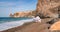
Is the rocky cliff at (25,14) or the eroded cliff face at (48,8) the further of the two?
the eroded cliff face at (48,8)

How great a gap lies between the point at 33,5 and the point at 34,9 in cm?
14

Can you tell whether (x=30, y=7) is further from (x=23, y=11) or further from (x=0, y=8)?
(x=0, y=8)

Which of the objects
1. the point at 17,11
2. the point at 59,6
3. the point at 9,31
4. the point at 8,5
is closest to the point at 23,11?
the point at 17,11

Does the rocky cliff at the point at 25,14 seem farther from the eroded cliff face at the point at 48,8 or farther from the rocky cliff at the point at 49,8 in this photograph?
Answer: the eroded cliff face at the point at 48,8

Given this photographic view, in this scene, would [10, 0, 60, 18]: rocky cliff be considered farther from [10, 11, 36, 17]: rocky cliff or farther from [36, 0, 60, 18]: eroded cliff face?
[10, 11, 36, 17]: rocky cliff

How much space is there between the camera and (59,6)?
654cm

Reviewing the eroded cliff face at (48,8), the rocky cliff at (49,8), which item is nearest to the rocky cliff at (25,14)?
the rocky cliff at (49,8)

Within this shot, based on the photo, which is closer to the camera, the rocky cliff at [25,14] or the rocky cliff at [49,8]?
the rocky cliff at [25,14]

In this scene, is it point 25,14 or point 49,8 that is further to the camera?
point 49,8

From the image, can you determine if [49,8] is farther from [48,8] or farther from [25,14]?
[25,14]

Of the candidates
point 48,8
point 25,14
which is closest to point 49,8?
point 48,8

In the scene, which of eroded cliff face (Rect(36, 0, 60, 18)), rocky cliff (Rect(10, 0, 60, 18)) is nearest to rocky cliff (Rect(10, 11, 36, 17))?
rocky cliff (Rect(10, 0, 60, 18))

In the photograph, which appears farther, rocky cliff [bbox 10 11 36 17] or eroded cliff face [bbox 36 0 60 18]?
eroded cliff face [bbox 36 0 60 18]

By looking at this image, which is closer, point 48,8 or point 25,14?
point 25,14
